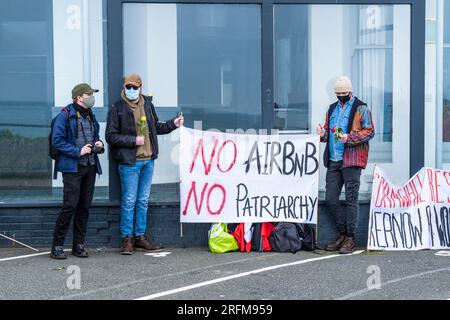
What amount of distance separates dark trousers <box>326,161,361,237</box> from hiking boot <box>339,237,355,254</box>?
0.07 metres

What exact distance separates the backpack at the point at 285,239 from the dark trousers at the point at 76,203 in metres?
2.06

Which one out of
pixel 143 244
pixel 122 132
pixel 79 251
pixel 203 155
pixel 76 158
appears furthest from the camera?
pixel 203 155

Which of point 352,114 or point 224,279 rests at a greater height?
point 352,114

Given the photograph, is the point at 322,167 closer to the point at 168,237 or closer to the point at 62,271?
the point at 168,237

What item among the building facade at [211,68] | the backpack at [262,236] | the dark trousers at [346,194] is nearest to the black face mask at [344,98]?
the dark trousers at [346,194]

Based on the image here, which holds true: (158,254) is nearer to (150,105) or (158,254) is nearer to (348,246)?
(150,105)

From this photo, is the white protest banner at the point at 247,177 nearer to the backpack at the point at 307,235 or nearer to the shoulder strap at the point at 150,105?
the backpack at the point at 307,235

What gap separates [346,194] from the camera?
7.89 metres

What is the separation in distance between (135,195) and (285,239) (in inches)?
67.9

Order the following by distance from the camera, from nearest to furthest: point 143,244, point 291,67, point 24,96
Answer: point 143,244 → point 24,96 → point 291,67

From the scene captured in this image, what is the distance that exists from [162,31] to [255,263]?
10.2ft

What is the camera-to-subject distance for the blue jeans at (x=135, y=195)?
7.75 metres

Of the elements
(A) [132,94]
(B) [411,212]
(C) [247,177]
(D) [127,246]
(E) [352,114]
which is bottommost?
(D) [127,246]

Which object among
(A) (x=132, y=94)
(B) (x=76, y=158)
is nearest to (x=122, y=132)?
(A) (x=132, y=94)
